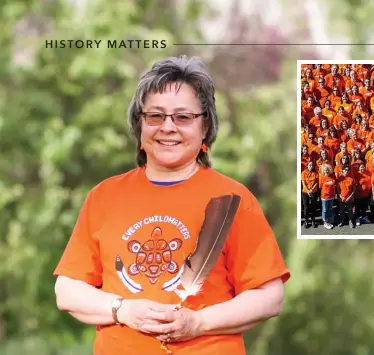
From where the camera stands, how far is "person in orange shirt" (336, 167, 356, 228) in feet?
7.70

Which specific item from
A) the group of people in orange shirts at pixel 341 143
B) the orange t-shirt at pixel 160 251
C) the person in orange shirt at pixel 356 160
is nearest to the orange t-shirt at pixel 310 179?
the group of people in orange shirts at pixel 341 143

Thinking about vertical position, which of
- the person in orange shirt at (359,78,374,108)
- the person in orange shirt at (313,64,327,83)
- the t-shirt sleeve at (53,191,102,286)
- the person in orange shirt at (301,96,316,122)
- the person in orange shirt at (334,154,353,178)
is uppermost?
the person in orange shirt at (313,64,327,83)

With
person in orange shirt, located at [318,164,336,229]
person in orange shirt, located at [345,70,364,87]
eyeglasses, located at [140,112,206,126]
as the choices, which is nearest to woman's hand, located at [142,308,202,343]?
eyeglasses, located at [140,112,206,126]

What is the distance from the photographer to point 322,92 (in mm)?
2352

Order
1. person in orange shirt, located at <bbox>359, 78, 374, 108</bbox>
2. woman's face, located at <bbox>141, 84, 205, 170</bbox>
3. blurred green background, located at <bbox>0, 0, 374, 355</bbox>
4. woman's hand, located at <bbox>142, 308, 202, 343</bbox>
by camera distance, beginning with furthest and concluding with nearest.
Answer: blurred green background, located at <bbox>0, 0, 374, 355</bbox> < person in orange shirt, located at <bbox>359, 78, 374, 108</bbox> < woman's face, located at <bbox>141, 84, 205, 170</bbox> < woman's hand, located at <bbox>142, 308, 202, 343</bbox>

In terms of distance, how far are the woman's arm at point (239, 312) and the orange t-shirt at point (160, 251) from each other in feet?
0.08

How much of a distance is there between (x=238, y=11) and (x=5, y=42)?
0.78 metres

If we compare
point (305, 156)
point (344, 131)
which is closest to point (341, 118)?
point (344, 131)

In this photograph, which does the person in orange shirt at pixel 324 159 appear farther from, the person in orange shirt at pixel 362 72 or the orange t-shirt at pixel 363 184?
the person in orange shirt at pixel 362 72

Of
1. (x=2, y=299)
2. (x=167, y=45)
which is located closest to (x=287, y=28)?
(x=167, y=45)

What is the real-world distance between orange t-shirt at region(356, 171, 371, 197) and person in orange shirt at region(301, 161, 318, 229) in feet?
0.40

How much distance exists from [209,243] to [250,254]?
0.10 metres

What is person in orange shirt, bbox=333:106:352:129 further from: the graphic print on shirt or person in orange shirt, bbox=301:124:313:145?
the graphic print on shirt

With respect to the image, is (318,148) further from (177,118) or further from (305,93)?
(177,118)
